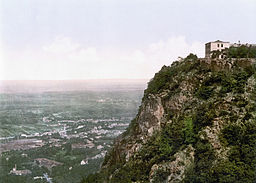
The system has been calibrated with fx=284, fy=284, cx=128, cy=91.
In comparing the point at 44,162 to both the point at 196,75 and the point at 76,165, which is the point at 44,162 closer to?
the point at 76,165

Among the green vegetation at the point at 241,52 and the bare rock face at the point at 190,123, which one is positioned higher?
the green vegetation at the point at 241,52

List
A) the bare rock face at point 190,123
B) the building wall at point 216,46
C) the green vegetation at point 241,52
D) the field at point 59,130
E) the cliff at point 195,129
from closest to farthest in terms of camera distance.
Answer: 1. the cliff at point 195,129
2. the bare rock face at point 190,123
3. the green vegetation at point 241,52
4. the building wall at point 216,46
5. the field at point 59,130

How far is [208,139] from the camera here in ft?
43.1

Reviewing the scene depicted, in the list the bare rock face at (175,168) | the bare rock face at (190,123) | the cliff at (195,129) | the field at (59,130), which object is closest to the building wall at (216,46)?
the bare rock face at (190,123)

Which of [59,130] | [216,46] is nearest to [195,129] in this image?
[216,46]

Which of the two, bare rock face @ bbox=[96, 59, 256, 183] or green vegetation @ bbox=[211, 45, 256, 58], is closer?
bare rock face @ bbox=[96, 59, 256, 183]

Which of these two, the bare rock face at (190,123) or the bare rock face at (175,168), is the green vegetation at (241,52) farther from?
the bare rock face at (175,168)

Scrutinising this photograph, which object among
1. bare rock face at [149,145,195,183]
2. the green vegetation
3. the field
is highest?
the green vegetation

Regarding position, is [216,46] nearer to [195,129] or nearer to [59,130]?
[195,129]

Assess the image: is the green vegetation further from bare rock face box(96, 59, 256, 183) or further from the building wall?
the building wall

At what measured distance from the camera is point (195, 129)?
13.9 m

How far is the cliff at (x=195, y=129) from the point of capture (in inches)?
483

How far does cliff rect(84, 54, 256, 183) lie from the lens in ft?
40.3

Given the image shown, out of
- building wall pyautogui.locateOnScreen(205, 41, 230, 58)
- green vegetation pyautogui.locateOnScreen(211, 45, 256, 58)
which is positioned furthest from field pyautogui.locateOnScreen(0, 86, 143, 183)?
green vegetation pyautogui.locateOnScreen(211, 45, 256, 58)
